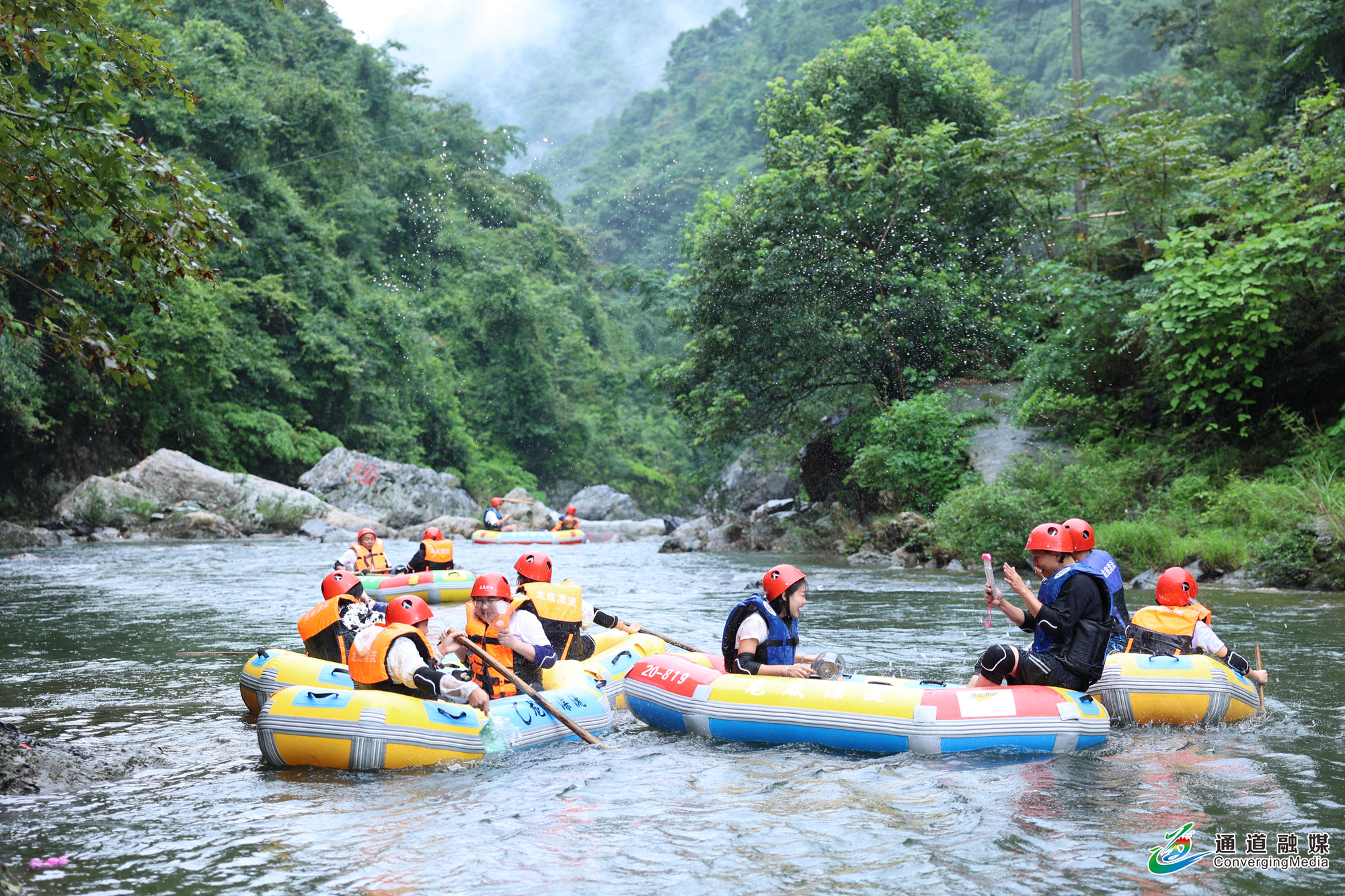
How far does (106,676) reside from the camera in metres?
8.51

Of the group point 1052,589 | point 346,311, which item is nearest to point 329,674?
point 1052,589

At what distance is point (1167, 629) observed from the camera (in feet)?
22.5

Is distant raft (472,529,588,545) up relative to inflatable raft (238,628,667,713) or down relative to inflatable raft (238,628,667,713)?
up

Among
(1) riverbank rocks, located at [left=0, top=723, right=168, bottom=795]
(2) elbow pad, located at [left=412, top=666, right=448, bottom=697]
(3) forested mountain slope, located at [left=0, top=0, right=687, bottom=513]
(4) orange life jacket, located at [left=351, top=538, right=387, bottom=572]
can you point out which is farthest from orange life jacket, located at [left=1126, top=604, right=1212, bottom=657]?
(3) forested mountain slope, located at [left=0, top=0, right=687, bottom=513]

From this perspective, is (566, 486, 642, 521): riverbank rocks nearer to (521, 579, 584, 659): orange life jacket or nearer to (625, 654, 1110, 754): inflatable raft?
(521, 579, 584, 659): orange life jacket

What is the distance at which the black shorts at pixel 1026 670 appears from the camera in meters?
6.04

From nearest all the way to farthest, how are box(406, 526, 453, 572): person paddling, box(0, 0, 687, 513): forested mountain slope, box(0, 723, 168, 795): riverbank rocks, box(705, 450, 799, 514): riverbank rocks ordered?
box(0, 723, 168, 795): riverbank rocks → box(406, 526, 453, 572): person paddling → box(0, 0, 687, 513): forested mountain slope → box(705, 450, 799, 514): riverbank rocks

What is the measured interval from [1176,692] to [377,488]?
26.5 meters

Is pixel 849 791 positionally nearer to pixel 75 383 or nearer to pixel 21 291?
pixel 75 383

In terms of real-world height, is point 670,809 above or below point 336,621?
below

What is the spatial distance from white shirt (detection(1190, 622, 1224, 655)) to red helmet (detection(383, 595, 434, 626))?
4867 millimetres

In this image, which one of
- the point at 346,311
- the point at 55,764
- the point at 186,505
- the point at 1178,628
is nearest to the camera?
the point at 55,764

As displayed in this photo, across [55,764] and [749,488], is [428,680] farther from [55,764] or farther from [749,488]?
[749,488]

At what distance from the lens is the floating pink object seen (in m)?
4.18
